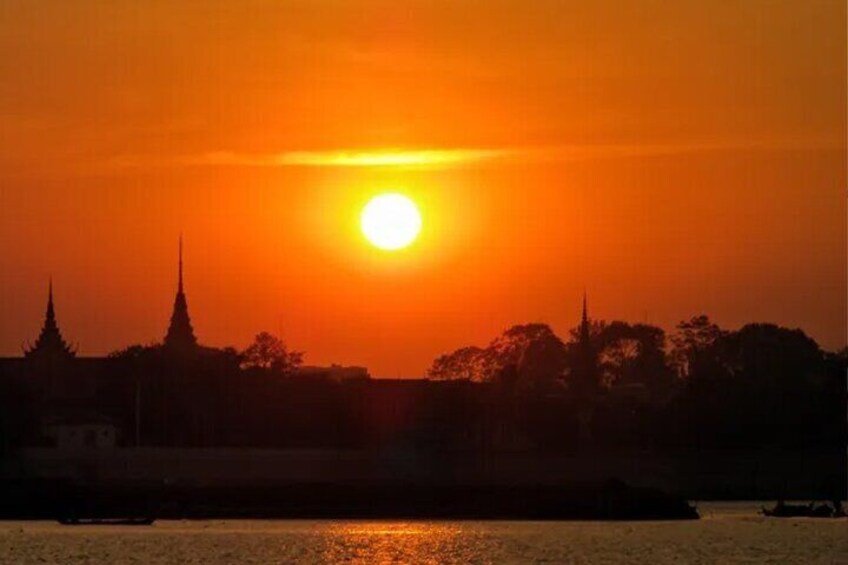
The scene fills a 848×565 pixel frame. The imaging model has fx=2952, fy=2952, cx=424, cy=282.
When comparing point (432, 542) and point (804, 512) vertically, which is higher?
point (804, 512)

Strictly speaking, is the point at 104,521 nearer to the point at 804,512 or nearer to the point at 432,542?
the point at 432,542

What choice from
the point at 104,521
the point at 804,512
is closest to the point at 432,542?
the point at 104,521

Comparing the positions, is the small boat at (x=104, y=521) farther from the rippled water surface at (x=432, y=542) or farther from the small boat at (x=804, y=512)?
the small boat at (x=804, y=512)

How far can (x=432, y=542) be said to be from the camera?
123 m

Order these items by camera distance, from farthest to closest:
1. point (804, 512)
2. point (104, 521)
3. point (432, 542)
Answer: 1. point (804, 512)
2. point (104, 521)
3. point (432, 542)

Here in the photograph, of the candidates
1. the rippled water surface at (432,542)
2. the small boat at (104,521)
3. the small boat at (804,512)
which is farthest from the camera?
the small boat at (804,512)

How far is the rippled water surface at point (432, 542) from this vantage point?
109 meters

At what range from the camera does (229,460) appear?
565 ft

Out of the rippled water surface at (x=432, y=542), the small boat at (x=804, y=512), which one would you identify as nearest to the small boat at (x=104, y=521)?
the rippled water surface at (x=432, y=542)

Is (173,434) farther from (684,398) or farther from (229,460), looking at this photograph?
(684,398)

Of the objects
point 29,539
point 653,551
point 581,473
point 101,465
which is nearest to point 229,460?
point 101,465

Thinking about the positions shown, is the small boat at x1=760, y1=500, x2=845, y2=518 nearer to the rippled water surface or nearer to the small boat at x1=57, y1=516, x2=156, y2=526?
the rippled water surface

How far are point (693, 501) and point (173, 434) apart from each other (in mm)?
32273

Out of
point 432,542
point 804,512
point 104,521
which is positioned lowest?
point 432,542
